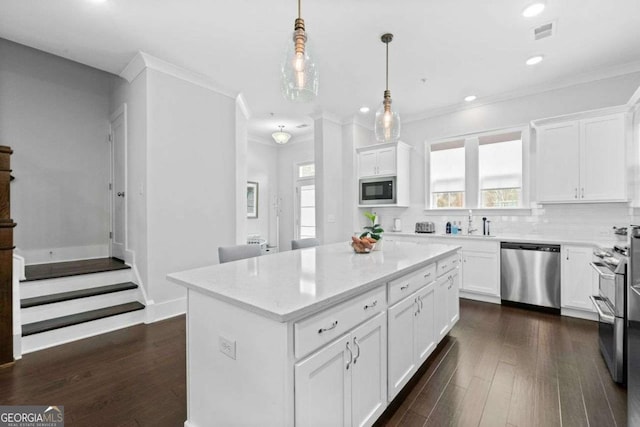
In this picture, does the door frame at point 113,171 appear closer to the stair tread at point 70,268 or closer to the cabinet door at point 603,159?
the stair tread at point 70,268

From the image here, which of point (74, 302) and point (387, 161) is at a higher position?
point (387, 161)

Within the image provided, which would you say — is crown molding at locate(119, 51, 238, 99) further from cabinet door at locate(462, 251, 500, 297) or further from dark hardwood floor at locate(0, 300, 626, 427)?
cabinet door at locate(462, 251, 500, 297)

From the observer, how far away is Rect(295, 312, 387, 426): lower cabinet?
3.98 feet

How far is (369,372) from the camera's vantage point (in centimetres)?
159

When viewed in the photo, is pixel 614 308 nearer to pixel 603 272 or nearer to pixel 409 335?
pixel 603 272

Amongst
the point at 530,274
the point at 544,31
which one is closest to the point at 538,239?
the point at 530,274

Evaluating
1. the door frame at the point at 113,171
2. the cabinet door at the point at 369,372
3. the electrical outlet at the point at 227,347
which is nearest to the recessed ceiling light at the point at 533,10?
the cabinet door at the point at 369,372

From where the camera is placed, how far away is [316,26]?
9.30 ft

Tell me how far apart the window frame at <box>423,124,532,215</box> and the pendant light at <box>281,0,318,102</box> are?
3.76 meters

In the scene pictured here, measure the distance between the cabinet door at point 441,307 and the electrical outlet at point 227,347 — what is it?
1.77 meters

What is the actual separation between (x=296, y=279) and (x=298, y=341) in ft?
1.57

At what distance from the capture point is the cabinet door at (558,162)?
12.1 ft

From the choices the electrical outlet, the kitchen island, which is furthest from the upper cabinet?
the electrical outlet

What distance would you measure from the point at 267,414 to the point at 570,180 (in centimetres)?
437
